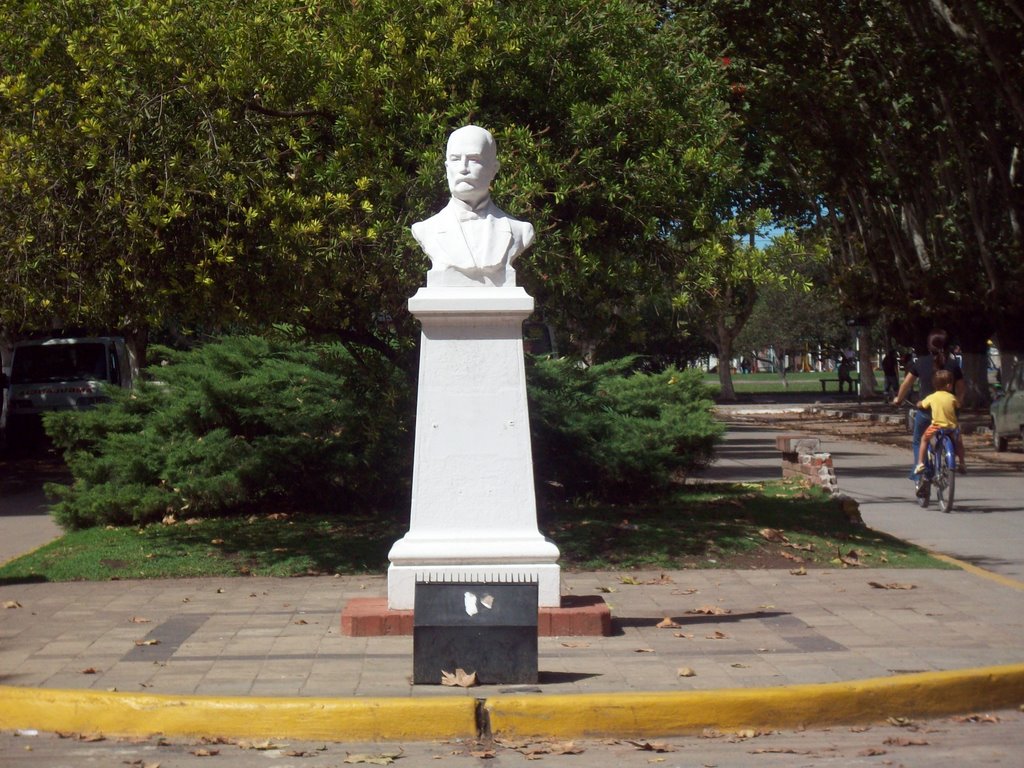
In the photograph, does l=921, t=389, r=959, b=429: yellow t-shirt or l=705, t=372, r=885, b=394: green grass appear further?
l=705, t=372, r=885, b=394: green grass

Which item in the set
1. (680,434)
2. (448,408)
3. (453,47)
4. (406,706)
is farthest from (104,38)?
(680,434)

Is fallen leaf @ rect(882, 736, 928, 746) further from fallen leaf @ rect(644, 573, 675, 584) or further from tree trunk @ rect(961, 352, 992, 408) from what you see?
tree trunk @ rect(961, 352, 992, 408)

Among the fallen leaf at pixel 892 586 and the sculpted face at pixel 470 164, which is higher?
the sculpted face at pixel 470 164

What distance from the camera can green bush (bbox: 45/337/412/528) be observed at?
13648mm

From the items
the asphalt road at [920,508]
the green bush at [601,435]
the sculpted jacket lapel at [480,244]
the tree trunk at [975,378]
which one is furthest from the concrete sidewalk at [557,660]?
the tree trunk at [975,378]

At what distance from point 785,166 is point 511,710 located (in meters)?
26.3

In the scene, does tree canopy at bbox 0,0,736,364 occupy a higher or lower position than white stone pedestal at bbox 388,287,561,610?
higher

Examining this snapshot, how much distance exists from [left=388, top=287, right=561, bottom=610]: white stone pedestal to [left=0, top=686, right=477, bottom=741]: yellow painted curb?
69.1 inches

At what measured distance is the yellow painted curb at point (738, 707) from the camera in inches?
245

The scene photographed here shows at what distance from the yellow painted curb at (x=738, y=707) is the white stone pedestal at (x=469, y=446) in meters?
1.74

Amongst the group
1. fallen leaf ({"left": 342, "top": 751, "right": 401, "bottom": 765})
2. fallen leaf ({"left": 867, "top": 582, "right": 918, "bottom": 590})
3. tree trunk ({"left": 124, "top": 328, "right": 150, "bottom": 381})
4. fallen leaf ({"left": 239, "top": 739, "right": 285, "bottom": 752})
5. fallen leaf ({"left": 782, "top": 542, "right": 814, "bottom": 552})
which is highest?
tree trunk ({"left": 124, "top": 328, "right": 150, "bottom": 381})

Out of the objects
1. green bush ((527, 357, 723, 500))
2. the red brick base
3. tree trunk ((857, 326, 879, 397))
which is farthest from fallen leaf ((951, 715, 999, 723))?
tree trunk ((857, 326, 879, 397))

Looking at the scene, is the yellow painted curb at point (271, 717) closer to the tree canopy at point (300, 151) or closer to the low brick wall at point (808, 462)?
the tree canopy at point (300, 151)

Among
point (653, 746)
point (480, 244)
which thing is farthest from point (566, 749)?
point (480, 244)
